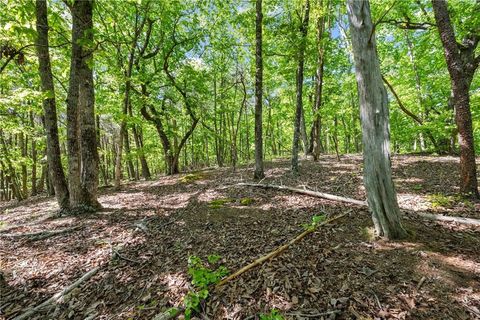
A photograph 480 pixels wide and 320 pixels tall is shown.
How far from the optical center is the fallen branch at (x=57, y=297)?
9.38 feet

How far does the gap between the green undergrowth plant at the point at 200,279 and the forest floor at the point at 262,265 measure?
0.12 m

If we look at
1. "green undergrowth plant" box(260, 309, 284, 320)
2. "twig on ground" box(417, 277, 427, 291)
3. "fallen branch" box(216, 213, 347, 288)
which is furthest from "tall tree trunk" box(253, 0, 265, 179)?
"green undergrowth plant" box(260, 309, 284, 320)

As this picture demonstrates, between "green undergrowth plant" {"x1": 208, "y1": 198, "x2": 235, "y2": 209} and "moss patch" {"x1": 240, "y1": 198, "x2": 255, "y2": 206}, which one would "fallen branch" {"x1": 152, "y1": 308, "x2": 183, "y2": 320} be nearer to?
"green undergrowth plant" {"x1": 208, "y1": 198, "x2": 235, "y2": 209}

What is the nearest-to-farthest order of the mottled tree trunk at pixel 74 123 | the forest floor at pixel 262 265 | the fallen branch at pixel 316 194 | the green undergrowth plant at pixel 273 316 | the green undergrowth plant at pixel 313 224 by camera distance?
the green undergrowth plant at pixel 273 316 → the forest floor at pixel 262 265 → the green undergrowth plant at pixel 313 224 → the fallen branch at pixel 316 194 → the mottled tree trunk at pixel 74 123

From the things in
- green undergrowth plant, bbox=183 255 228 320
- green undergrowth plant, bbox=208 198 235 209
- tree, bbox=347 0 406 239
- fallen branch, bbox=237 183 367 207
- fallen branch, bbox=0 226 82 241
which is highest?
tree, bbox=347 0 406 239

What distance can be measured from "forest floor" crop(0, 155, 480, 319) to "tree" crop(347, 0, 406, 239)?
542 mm

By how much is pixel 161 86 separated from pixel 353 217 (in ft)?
43.0

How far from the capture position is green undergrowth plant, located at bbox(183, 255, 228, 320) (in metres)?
2.58

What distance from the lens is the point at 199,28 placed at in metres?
13.0

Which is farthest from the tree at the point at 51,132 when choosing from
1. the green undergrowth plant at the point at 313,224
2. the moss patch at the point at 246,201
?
the green undergrowth plant at the point at 313,224

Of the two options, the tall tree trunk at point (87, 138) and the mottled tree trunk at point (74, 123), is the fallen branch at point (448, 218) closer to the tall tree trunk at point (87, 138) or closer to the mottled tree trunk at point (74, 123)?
the tall tree trunk at point (87, 138)

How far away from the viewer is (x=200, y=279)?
2.93 m

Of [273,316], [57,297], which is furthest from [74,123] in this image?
[273,316]

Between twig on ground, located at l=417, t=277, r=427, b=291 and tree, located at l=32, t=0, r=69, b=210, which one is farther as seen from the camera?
tree, located at l=32, t=0, r=69, b=210
